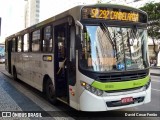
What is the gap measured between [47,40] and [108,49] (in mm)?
3017

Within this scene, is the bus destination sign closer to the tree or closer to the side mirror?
the side mirror

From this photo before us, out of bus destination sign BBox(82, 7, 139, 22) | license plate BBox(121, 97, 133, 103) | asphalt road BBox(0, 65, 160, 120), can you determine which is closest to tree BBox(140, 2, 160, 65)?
asphalt road BBox(0, 65, 160, 120)

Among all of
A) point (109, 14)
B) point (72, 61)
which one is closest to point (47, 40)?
point (72, 61)

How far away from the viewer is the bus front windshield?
6816mm

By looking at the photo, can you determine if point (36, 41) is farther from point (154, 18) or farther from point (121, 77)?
point (154, 18)

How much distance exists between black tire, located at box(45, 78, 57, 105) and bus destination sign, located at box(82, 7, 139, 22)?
9.25 feet

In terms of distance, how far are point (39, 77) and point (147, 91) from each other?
164 inches

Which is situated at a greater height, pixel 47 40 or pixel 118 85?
pixel 47 40

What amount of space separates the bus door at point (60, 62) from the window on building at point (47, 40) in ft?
1.33

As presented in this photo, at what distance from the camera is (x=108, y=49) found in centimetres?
691

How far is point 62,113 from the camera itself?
7930 mm

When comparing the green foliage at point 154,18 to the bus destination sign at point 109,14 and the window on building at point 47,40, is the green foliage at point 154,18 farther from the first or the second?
the bus destination sign at point 109,14

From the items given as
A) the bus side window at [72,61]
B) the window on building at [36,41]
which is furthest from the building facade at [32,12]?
the bus side window at [72,61]

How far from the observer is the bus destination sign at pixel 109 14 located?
6.98 m
